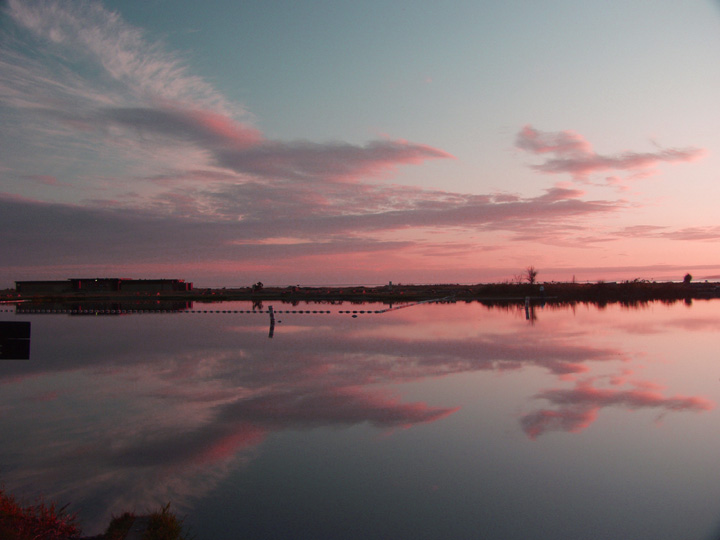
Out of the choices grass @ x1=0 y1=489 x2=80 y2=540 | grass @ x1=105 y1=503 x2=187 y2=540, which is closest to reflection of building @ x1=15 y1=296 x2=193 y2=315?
grass @ x1=0 y1=489 x2=80 y2=540

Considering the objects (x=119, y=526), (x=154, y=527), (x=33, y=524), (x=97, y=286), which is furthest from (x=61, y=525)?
(x=97, y=286)

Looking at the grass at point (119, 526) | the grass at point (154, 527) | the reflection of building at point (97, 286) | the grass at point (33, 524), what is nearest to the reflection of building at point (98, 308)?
the reflection of building at point (97, 286)

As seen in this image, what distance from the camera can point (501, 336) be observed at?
26859 millimetres

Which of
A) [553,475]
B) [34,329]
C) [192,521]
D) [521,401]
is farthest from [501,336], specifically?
[34,329]

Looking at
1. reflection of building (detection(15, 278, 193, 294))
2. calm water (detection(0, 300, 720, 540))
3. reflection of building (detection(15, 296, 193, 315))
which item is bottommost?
calm water (detection(0, 300, 720, 540))

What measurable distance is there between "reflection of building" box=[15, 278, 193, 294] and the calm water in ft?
313

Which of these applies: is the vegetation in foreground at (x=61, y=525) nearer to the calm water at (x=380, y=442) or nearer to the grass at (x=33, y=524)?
the grass at (x=33, y=524)

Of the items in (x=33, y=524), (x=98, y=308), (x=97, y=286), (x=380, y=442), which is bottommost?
(x=380, y=442)

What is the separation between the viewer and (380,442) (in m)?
10.2

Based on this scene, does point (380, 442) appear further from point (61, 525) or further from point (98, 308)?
point (98, 308)

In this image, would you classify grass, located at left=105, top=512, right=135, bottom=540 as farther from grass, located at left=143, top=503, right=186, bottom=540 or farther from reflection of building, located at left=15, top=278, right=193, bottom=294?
reflection of building, located at left=15, top=278, right=193, bottom=294

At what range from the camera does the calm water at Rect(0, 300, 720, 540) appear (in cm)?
736

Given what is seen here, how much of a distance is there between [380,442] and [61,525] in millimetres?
5700

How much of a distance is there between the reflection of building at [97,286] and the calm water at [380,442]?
95352 mm
